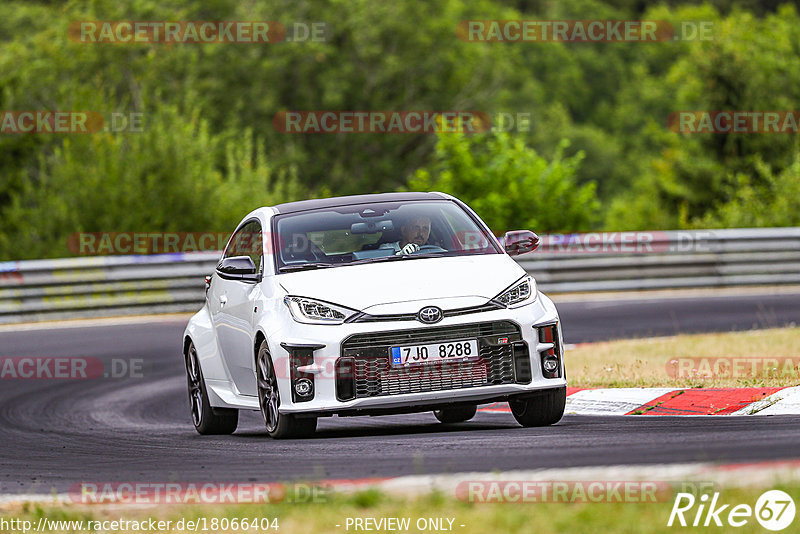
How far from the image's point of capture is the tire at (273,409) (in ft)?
30.9

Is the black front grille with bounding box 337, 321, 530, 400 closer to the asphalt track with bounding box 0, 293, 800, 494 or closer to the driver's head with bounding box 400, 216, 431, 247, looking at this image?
the asphalt track with bounding box 0, 293, 800, 494

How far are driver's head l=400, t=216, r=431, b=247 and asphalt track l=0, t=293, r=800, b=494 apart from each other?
4.36ft

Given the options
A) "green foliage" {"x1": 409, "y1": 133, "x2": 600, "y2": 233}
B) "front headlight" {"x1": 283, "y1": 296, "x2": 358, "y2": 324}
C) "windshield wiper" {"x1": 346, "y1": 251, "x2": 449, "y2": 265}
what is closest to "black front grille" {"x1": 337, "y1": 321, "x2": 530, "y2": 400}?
"front headlight" {"x1": 283, "y1": 296, "x2": 358, "y2": 324}

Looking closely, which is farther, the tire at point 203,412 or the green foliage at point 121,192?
the green foliage at point 121,192

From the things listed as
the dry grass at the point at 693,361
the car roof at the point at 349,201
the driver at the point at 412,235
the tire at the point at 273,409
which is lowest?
the dry grass at the point at 693,361

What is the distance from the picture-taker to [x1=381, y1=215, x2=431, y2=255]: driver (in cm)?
1002

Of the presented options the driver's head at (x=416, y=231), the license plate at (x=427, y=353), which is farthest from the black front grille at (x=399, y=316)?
the driver's head at (x=416, y=231)

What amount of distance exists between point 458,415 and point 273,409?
6.97 feet

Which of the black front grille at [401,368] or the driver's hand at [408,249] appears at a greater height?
the driver's hand at [408,249]

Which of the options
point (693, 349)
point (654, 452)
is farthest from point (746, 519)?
point (693, 349)

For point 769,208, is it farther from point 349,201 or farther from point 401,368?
point 401,368

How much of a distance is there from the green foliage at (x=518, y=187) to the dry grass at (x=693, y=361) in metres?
15.0

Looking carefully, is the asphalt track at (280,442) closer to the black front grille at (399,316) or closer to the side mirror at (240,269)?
the black front grille at (399,316)

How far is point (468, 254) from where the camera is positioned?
9977 mm
